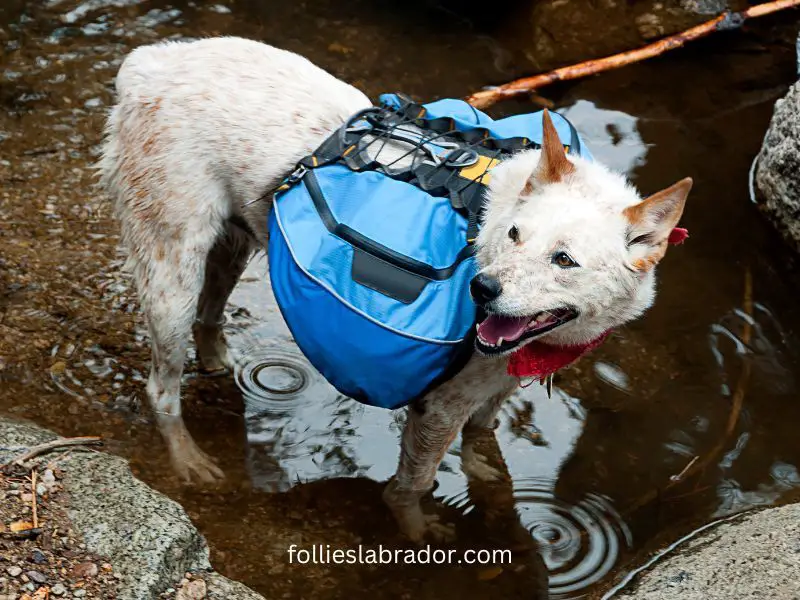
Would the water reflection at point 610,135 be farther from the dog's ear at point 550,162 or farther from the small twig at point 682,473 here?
the dog's ear at point 550,162

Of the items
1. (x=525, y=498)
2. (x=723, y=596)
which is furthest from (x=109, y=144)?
(x=723, y=596)

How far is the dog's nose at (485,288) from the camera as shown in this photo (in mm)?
3293

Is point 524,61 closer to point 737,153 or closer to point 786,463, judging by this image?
point 737,153

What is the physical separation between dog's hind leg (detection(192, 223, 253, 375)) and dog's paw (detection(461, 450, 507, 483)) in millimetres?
1597

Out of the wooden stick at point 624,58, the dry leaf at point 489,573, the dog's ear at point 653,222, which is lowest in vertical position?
the dry leaf at point 489,573

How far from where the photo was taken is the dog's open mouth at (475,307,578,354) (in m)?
3.43

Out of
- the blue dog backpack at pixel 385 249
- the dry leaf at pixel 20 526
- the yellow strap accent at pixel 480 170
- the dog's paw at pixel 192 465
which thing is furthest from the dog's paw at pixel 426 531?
the dry leaf at pixel 20 526

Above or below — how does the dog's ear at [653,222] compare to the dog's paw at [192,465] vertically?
above

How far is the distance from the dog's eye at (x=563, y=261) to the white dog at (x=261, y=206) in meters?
0.10

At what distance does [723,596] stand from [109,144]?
11.8 ft

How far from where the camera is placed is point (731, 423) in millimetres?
5434

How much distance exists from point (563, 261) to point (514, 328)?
13.2 inches

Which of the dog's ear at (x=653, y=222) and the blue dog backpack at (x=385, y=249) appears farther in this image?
the blue dog backpack at (x=385, y=249)

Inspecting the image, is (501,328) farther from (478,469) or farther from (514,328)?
(478,469)
